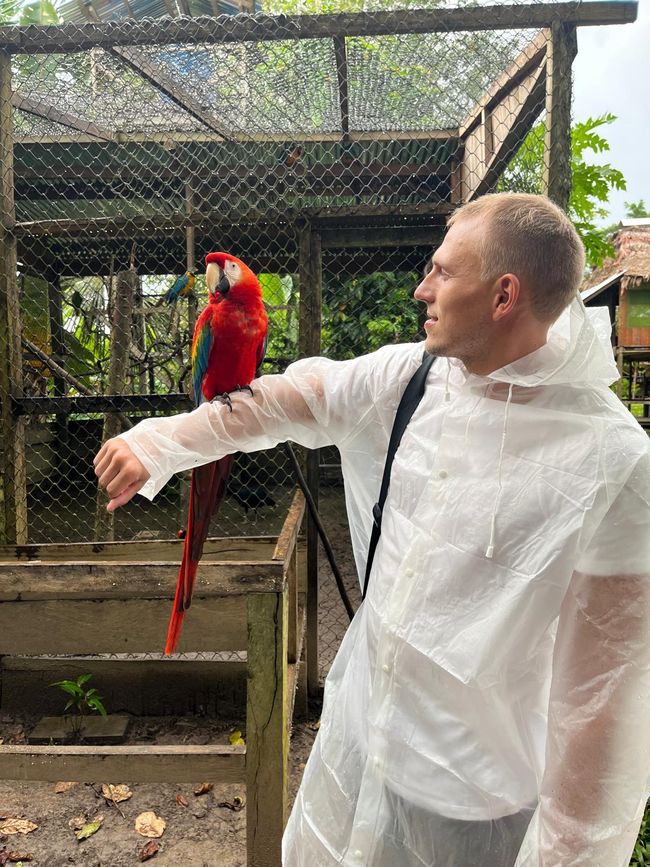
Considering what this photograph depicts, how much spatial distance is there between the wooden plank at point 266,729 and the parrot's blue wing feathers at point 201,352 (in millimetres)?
703

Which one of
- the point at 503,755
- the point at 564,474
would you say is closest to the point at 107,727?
the point at 503,755

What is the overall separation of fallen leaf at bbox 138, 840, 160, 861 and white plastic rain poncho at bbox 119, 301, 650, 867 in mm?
965

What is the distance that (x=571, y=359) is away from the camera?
2.94ft

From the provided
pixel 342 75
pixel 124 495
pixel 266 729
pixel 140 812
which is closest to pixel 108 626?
pixel 266 729

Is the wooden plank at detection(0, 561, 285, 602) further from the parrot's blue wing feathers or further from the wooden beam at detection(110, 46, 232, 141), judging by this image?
the wooden beam at detection(110, 46, 232, 141)

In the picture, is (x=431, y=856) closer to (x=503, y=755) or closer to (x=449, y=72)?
(x=503, y=755)

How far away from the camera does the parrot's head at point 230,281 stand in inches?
66.6

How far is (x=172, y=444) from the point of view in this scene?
41.0 inches

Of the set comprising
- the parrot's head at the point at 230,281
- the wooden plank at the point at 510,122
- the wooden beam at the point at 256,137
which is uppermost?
the wooden beam at the point at 256,137

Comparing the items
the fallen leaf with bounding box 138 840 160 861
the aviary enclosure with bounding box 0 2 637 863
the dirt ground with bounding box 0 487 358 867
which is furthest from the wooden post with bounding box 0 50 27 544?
the fallen leaf with bounding box 138 840 160 861

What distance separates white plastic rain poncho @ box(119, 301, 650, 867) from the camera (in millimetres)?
838

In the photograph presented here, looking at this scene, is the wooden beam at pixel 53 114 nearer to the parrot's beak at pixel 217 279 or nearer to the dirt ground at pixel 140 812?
the parrot's beak at pixel 217 279

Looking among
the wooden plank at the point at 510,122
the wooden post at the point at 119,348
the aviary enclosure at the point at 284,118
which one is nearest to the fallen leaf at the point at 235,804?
the aviary enclosure at the point at 284,118

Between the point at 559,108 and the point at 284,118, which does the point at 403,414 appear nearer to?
the point at 559,108
